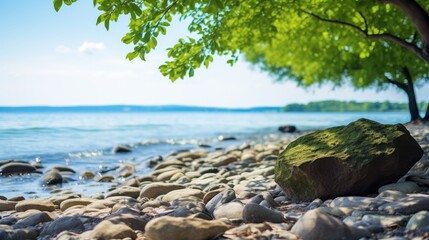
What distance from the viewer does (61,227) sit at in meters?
5.13

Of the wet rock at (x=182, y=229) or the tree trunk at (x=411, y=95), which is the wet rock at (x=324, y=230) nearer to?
the wet rock at (x=182, y=229)

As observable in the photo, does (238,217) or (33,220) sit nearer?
(238,217)

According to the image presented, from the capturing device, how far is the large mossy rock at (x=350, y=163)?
5727 mm

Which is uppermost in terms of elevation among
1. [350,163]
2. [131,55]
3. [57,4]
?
[57,4]

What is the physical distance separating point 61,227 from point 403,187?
428cm

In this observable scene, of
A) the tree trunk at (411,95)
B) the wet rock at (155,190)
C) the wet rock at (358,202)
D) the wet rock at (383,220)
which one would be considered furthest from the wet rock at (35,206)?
the tree trunk at (411,95)

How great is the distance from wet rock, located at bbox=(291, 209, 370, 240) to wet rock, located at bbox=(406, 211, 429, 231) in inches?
15.9

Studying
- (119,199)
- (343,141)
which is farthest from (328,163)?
(119,199)

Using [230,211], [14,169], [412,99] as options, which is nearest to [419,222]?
[230,211]

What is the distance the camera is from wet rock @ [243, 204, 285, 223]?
Answer: 187 inches

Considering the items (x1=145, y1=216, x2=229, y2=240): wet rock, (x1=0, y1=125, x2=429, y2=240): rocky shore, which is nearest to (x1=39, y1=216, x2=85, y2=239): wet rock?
(x1=0, y1=125, x2=429, y2=240): rocky shore

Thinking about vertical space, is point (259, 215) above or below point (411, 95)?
below

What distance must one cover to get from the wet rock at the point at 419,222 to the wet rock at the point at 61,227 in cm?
348

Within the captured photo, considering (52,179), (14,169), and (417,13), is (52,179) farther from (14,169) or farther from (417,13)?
(417,13)
